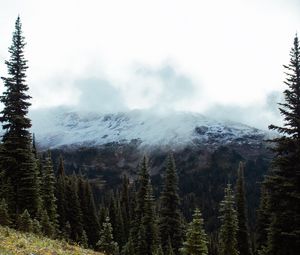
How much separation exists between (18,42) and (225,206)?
30479 mm

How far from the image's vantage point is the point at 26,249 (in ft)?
68.3

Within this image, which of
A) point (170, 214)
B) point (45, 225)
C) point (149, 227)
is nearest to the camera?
point (45, 225)

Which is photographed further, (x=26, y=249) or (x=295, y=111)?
Result: (x=295, y=111)

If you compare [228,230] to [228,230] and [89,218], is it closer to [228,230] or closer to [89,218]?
[228,230]

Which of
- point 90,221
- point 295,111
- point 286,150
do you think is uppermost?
point 295,111

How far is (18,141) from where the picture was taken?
4616cm

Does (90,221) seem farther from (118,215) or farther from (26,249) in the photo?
(26,249)

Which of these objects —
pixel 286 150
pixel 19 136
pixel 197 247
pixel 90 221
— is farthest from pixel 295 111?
pixel 90 221

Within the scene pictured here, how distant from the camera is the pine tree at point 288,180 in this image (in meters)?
28.4

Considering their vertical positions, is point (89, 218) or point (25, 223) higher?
point (25, 223)

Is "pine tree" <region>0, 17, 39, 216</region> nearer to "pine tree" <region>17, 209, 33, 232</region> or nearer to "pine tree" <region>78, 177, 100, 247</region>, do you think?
"pine tree" <region>17, 209, 33, 232</region>

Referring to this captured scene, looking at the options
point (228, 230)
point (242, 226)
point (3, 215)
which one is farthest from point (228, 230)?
point (3, 215)

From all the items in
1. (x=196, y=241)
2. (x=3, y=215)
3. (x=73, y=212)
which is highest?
(x=3, y=215)

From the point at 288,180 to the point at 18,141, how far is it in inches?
1090
